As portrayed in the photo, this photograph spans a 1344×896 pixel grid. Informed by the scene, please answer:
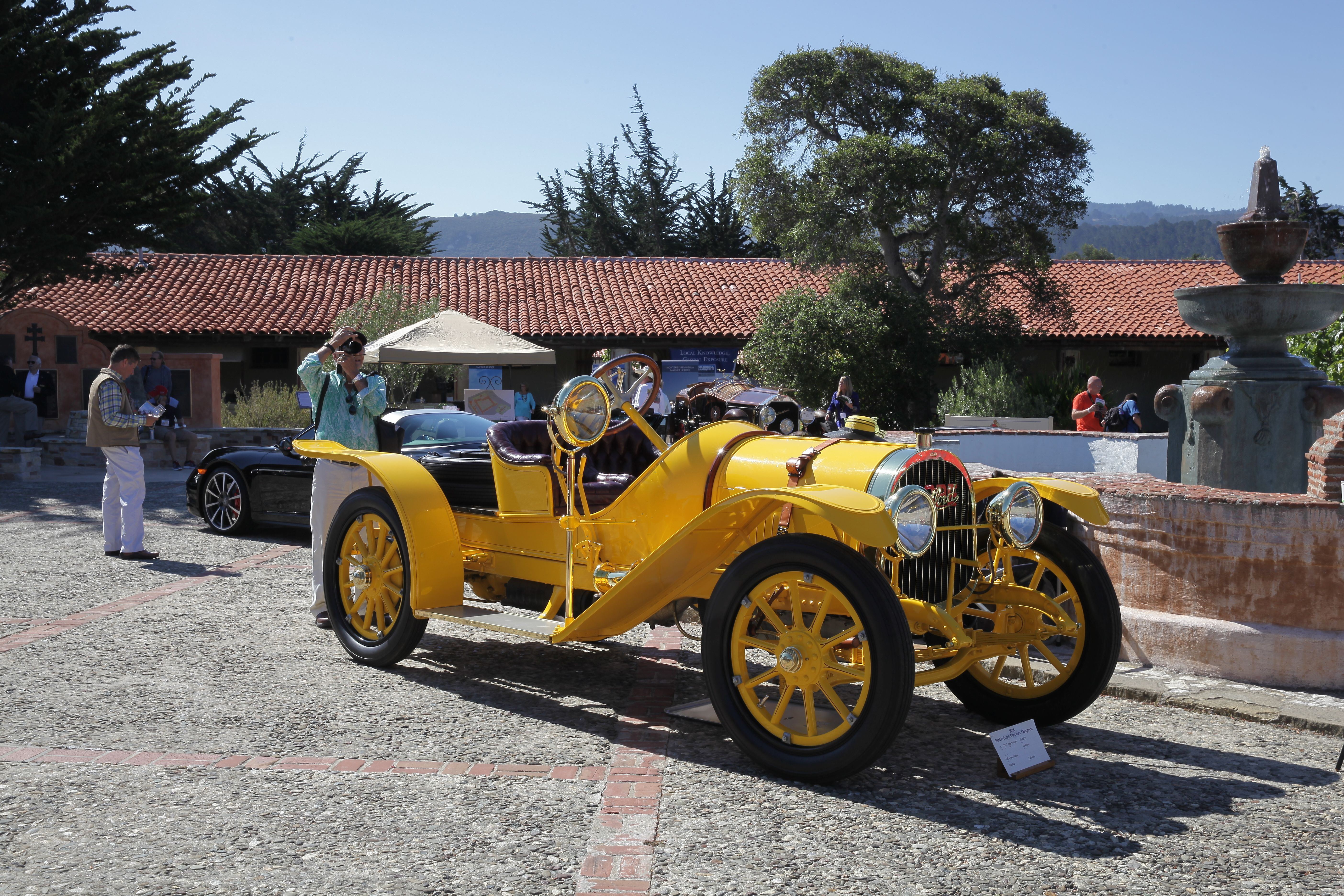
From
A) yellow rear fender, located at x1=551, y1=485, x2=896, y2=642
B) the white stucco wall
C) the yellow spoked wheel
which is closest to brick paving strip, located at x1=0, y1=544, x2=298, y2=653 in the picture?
yellow rear fender, located at x1=551, y1=485, x2=896, y2=642

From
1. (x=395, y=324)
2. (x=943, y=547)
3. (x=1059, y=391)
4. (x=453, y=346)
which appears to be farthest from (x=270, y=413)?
(x=943, y=547)

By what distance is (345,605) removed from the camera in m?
6.07

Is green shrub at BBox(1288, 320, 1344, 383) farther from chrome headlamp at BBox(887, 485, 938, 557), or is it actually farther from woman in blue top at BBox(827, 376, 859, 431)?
chrome headlamp at BBox(887, 485, 938, 557)

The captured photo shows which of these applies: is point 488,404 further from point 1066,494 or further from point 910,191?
point 1066,494

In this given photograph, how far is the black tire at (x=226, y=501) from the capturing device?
417 inches

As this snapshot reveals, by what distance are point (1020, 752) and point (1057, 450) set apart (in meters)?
8.17

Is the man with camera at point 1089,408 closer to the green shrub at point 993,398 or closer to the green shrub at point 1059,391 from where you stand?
the green shrub at point 993,398

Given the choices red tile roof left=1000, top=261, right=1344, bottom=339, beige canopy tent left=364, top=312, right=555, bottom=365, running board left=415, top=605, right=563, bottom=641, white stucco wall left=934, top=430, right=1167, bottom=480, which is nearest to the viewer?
running board left=415, top=605, right=563, bottom=641

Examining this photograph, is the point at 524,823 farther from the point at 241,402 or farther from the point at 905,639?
the point at 241,402

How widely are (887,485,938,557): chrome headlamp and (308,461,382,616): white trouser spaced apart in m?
3.65

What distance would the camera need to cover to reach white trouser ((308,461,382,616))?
6699 millimetres

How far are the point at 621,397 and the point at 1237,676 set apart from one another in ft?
10.9

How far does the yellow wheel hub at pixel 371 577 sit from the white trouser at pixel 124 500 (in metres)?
3.65

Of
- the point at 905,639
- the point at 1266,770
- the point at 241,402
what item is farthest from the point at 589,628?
the point at 241,402
